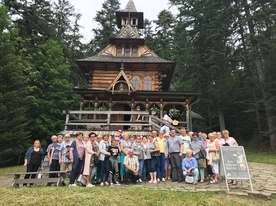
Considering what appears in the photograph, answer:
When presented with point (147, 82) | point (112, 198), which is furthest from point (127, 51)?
point (112, 198)

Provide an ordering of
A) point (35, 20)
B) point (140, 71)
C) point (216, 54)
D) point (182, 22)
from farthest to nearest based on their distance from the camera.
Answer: point (182, 22), point (35, 20), point (216, 54), point (140, 71)

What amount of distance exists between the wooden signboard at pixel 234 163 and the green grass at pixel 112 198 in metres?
0.78

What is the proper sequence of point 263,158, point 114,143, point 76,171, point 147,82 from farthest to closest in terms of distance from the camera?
point 147,82, point 263,158, point 114,143, point 76,171

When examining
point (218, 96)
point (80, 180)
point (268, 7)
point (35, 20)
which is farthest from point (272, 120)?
point (35, 20)

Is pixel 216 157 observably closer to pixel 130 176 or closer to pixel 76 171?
pixel 130 176

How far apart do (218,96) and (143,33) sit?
81.6 feet

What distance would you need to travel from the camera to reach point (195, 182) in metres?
7.66

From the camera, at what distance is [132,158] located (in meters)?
7.97

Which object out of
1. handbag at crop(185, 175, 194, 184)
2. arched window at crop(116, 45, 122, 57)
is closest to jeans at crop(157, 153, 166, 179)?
handbag at crop(185, 175, 194, 184)

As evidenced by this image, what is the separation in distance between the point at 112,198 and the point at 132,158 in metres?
2.38

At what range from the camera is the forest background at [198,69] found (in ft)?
56.9

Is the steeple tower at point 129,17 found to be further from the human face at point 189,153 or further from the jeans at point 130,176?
the jeans at point 130,176

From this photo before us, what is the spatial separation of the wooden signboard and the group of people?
0.58m

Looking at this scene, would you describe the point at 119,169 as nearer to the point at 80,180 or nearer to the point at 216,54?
the point at 80,180
